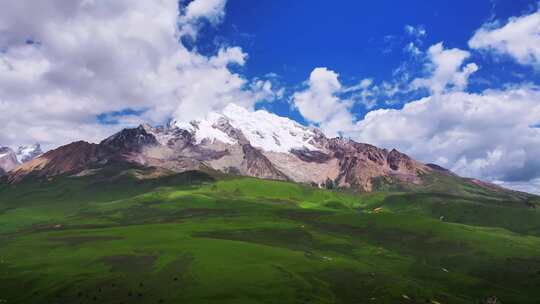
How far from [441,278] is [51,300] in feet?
Answer: 334

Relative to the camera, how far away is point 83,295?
4528 inches

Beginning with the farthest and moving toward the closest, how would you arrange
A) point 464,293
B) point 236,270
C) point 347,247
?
point 347,247 < point 236,270 < point 464,293

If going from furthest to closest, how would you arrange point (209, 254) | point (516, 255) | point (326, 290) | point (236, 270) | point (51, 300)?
point (516, 255) < point (209, 254) < point (236, 270) < point (326, 290) < point (51, 300)

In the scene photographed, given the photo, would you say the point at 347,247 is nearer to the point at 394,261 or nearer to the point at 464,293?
the point at 394,261

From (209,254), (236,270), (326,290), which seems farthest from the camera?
(209,254)

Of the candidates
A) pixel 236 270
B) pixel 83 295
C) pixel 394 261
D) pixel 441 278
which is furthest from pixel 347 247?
pixel 83 295

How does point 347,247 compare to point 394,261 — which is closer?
point 394,261

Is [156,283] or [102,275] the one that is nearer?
[156,283]

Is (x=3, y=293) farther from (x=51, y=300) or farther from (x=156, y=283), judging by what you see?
(x=156, y=283)

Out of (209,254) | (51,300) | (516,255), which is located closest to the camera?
(51,300)

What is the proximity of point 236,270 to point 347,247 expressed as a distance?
69334 millimetres

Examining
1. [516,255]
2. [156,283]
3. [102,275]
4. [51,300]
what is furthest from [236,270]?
[516,255]

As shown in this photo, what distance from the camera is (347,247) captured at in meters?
197

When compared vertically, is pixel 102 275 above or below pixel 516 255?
below
